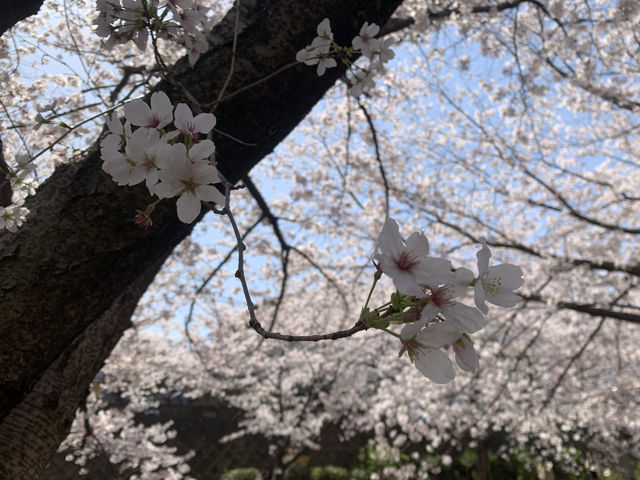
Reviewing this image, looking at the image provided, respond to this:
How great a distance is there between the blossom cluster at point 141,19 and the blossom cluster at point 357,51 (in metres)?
0.29

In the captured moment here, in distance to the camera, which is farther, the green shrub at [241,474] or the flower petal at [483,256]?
the green shrub at [241,474]

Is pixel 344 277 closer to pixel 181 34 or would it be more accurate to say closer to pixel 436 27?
pixel 436 27

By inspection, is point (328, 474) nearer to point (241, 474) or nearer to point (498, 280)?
point (241, 474)

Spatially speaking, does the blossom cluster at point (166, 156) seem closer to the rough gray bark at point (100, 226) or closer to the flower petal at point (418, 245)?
the flower petal at point (418, 245)

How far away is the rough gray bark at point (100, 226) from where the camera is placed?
1014 millimetres

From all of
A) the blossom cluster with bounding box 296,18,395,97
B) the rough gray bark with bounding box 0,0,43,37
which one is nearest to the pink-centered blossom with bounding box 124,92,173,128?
the blossom cluster with bounding box 296,18,395,97

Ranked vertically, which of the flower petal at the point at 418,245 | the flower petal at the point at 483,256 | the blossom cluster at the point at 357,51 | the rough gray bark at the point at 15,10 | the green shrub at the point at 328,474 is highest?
the green shrub at the point at 328,474

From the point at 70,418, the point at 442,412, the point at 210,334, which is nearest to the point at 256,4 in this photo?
the point at 70,418

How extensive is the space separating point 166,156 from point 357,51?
2.70 ft

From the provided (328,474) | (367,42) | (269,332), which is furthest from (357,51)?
(328,474)

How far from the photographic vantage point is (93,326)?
1.74m

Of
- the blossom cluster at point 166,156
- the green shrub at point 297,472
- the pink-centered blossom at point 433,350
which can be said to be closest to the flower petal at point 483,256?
the pink-centered blossom at point 433,350

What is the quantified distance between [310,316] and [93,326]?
273 inches

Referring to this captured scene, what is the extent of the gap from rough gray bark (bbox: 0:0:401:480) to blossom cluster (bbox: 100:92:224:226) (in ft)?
1.37
